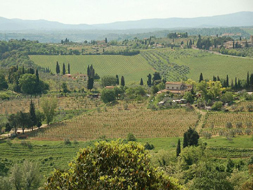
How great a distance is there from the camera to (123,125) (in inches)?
2125

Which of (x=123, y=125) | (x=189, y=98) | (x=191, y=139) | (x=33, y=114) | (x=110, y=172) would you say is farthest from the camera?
(x=189, y=98)

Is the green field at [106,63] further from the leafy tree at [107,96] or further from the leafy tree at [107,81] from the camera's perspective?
the leafy tree at [107,96]

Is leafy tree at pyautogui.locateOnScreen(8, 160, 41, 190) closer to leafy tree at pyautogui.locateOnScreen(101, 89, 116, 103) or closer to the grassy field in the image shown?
leafy tree at pyautogui.locateOnScreen(101, 89, 116, 103)

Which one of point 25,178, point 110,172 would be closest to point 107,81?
point 25,178

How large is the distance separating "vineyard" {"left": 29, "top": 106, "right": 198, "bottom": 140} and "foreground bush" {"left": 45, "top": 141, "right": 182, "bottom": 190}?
106 feet

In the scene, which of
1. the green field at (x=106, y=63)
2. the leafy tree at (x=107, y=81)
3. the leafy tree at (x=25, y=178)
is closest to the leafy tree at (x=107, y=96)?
the leafy tree at (x=107, y=81)

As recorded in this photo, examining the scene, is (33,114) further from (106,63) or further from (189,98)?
(106,63)

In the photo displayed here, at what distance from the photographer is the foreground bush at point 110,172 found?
14.4m

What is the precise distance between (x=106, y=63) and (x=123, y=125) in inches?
3228

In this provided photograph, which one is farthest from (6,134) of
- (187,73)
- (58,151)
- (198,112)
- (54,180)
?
(187,73)

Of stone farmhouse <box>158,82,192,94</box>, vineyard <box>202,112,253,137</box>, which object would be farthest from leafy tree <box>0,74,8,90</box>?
vineyard <box>202,112,253,137</box>

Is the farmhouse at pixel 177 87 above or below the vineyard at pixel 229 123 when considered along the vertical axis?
above

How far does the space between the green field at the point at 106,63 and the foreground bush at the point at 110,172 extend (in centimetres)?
9804

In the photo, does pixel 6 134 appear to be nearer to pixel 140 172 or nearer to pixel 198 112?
pixel 198 112
